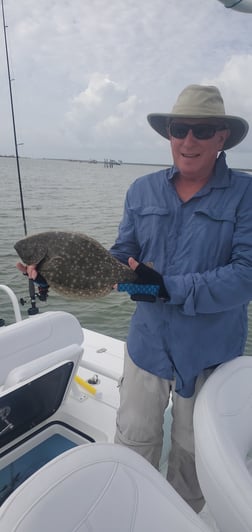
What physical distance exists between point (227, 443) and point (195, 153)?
5.46 feet

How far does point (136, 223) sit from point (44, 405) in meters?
1.71

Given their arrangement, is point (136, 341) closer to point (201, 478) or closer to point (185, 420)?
point (185, 420)

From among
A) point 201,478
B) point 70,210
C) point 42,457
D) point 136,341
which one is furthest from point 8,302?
point 70,210

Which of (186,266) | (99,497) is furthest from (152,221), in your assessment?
(99,497)

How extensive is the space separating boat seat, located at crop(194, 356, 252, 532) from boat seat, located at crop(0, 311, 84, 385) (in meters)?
1.58

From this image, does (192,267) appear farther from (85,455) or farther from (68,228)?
(68,228)

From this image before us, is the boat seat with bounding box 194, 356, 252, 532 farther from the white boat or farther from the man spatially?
the man

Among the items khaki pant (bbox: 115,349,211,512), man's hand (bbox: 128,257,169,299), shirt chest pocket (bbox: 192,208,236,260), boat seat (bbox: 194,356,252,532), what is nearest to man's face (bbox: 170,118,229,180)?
shirt chest pocket (bbox: 192,208,236,260)

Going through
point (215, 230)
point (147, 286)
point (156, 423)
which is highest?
point (215, 230)

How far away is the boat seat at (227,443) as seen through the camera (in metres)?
1.75

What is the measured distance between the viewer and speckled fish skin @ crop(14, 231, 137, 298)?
2236 mm

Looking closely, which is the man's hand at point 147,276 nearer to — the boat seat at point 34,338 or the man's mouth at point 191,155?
the man's mouth at point 191,155

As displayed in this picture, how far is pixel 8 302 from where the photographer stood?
1014 centimetres

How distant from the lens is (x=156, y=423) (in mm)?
2801
